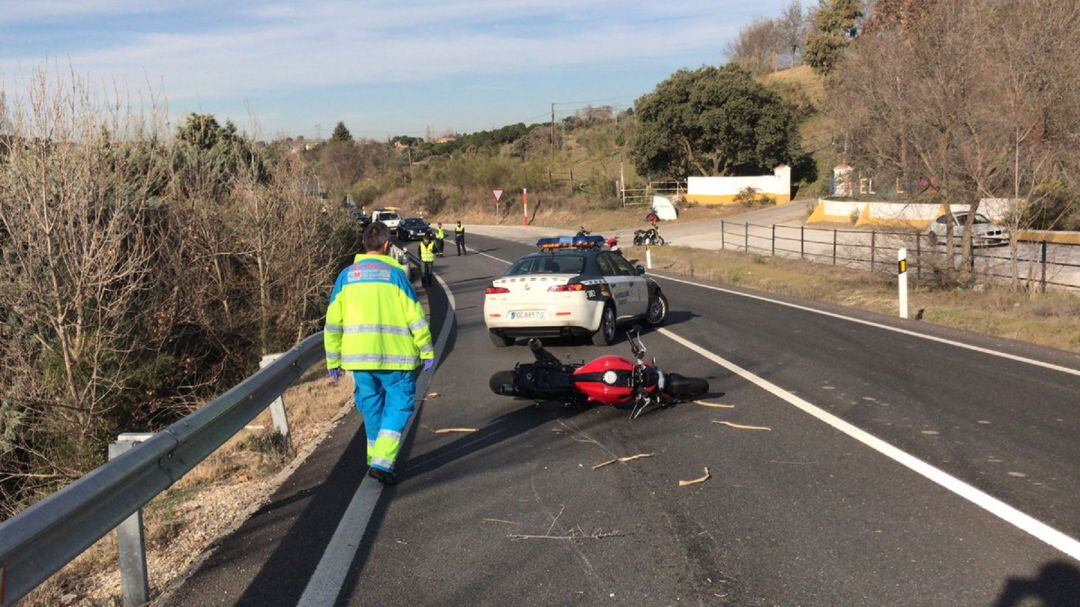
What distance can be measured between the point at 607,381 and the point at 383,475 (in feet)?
8.54

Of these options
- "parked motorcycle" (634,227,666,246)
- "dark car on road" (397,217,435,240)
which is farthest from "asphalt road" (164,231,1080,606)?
"dark car on road" (397,217,435,240)

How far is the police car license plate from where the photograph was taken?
13.1 metres

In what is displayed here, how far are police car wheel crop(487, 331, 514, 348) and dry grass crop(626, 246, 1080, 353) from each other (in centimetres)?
732

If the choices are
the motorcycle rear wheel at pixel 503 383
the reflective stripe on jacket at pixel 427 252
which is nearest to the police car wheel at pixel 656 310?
the motorcycle rear wheel at pixel 503 383

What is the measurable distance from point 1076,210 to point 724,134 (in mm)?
32921

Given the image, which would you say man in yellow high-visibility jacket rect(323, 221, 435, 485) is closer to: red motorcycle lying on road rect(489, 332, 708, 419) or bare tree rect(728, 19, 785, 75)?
red motorcycle lying on road rect(489, 332, 708, 419)

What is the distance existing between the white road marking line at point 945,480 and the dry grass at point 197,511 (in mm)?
4356

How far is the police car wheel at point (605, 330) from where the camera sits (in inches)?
528

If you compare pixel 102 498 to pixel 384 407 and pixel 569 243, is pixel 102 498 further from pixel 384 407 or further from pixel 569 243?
pixel 569 243

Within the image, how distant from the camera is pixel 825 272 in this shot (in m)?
26.9

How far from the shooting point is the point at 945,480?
20.3ft

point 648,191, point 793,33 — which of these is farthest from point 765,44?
point 648,191

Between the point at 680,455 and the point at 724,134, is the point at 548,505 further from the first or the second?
the point at 724,134

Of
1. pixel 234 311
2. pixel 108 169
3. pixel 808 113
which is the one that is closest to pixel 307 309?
pixel 234 311
